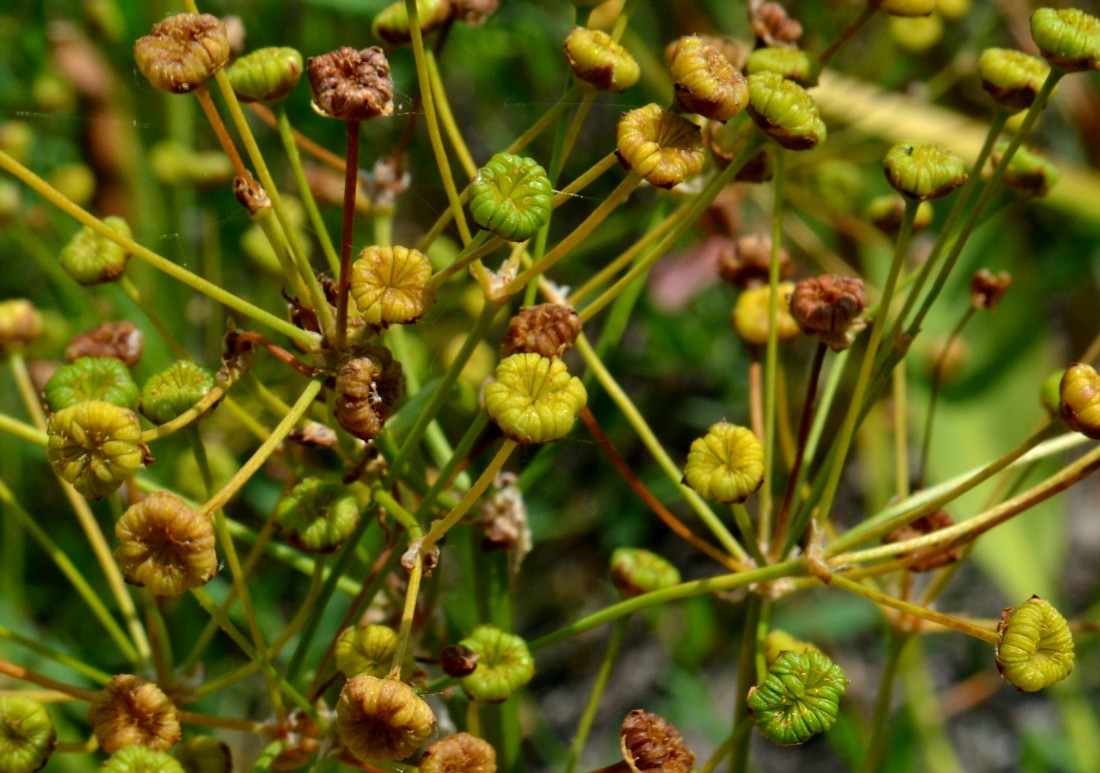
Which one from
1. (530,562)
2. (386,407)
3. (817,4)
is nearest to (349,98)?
(386,407)

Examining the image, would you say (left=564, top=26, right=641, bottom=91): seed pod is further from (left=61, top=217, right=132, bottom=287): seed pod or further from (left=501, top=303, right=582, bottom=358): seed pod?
(left=61, top=217, right=132, bottom=287): seed pod

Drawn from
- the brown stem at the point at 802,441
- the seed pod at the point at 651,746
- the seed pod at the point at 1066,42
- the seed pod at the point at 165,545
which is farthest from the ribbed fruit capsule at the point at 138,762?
the seed pod at the point at 1066,42

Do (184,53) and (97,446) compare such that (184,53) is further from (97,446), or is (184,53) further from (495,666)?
(495,666)

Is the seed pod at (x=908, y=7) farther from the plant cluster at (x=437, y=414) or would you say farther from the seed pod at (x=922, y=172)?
the seed pod at (x=922, y=172)

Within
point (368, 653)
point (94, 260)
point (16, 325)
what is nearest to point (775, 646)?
point (368, 653)

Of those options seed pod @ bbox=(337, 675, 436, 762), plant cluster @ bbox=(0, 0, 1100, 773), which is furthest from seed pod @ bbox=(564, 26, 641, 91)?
seed pod @ bbox=(337, 675, 436, 762)

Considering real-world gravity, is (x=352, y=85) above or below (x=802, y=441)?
above
